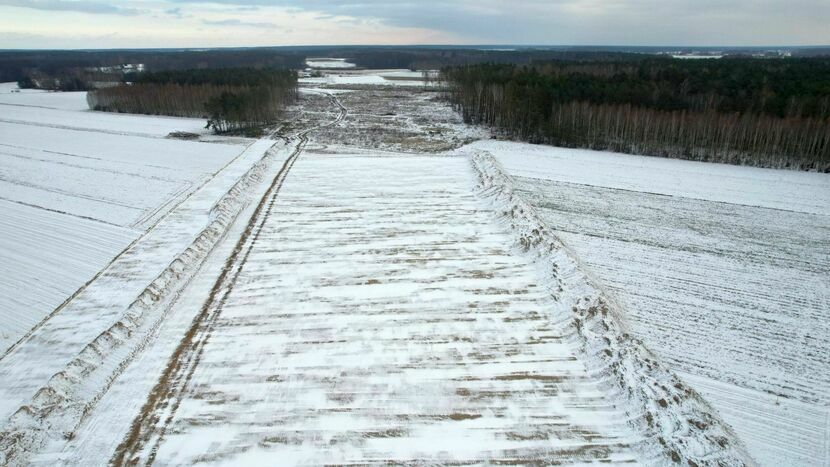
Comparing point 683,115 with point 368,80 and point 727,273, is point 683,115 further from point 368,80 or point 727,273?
point 368,80

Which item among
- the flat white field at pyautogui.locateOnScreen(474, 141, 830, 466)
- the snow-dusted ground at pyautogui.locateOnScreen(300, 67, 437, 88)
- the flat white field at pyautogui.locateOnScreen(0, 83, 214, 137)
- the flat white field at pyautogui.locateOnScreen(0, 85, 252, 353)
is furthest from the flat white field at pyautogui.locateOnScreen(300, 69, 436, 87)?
the flat white field at pyautogui.locateOnScreen(474, 141, 830, 466)

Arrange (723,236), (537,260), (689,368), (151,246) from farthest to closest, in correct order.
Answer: (723,236) → (151,246) → (537,260) → (689,368)

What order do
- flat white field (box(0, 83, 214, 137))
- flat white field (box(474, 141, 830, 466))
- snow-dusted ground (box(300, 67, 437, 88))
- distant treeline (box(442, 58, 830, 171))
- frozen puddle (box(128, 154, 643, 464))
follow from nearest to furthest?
frozen puddle (box(128, 154, 643, 464)) → flat white field (box(474, 141, 830, 466)) → distant treeline (box(442, 58, 830, 171)) → flat white field (box(0, 83, 214, 137)) → snow-dusted ground (box(300, 67, 437, 88))

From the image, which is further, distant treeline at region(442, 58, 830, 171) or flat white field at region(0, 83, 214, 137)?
flat white field at region(0, 83, 214, 137)

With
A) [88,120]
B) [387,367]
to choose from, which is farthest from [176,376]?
[88,120]

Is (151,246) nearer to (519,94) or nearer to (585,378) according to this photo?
(585,378)

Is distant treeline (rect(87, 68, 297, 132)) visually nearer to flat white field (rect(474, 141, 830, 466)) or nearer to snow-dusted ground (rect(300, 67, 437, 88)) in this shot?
snow-dusted ground (rect(300, 67, 437, 88))

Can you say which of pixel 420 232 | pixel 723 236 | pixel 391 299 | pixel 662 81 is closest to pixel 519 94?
pixel 662 81

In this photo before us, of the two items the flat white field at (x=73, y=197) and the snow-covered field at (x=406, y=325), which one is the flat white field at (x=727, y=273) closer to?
the snow-covered field at (x=406, y=325)
